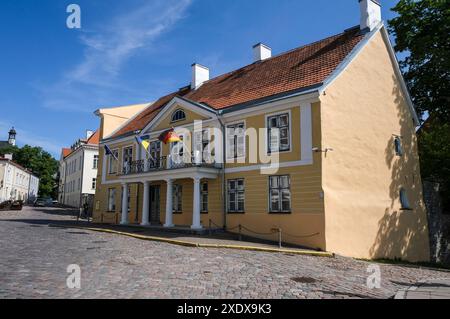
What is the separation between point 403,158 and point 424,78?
6.76 meters

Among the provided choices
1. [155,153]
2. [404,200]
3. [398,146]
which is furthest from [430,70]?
[155,153]

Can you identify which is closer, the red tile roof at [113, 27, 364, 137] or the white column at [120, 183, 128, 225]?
the red tile roof at [113, 27, 364, 137]

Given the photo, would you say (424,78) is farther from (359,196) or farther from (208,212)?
(208,212)

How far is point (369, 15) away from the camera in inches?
771

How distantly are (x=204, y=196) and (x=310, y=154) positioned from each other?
267 inches

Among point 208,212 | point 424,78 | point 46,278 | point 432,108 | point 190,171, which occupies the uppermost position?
point 424,78

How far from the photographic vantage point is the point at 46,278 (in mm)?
8445

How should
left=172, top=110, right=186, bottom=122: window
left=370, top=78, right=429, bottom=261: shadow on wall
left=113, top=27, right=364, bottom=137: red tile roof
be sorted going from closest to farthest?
left=113, top=27, right=364, bottom=137: red tile roof
left=370, top=78, right=429, bottom=261: shadow on wall
left=172, top=110, right=186, bottom=122: window

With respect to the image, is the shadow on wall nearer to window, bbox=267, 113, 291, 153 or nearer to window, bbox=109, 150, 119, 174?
window, bbox=267, 113, 291, 153

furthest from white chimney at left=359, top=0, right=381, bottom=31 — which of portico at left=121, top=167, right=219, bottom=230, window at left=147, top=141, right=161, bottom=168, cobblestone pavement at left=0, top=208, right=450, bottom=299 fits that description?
window at left=147, top=141, right=161, bottom=168

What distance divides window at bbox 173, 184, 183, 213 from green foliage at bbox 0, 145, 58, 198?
66.8 meters

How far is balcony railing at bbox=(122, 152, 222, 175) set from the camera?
1990cm

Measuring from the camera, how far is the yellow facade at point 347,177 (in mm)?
16094

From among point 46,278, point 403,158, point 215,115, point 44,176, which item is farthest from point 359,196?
point 44,176
